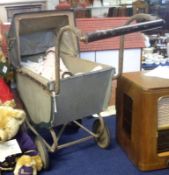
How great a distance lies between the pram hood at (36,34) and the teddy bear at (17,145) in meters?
0.43

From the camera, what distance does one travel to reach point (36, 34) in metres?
2.76

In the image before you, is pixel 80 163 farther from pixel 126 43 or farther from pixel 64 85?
pixel 126 43

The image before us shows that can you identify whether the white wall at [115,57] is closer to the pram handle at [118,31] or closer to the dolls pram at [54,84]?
the dolls pram at [54,84]

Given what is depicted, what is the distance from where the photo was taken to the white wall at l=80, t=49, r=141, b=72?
315 centimetres

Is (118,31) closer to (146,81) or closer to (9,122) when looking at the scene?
(146,81)

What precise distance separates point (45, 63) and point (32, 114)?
579 mm

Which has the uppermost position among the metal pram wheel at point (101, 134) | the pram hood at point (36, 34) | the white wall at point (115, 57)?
the pram hood at point (36, 34)

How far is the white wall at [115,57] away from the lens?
3152mm

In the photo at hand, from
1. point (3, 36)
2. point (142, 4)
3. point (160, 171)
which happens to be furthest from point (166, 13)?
point (160, 171)

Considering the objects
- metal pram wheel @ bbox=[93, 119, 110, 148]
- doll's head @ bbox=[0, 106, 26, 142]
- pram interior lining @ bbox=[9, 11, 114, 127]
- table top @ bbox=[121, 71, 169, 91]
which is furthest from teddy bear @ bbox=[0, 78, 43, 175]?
table top @ bbox=[121, 71, 169, 91]

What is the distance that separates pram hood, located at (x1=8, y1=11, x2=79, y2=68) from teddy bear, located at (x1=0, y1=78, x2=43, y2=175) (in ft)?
1.42

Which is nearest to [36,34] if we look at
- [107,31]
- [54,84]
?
[54,84]

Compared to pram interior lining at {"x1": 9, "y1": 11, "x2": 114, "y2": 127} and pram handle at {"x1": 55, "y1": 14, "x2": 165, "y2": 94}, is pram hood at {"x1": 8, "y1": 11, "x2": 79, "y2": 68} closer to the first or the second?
pram interior lining at {"x1": 9, "y1": 11, "x2": 114, "y2": 127}

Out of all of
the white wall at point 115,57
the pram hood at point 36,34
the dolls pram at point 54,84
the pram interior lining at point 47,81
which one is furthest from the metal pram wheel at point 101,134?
the white wall at point 115,57
